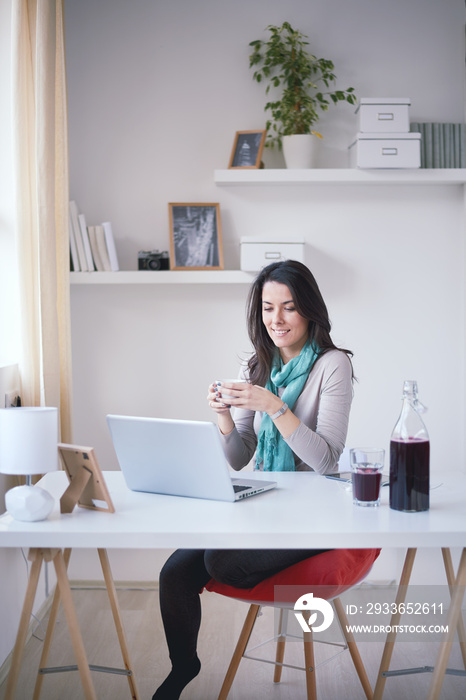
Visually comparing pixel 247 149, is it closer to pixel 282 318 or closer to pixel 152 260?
pixel 152 260

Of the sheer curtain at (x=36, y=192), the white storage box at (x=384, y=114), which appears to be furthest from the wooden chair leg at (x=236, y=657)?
the white storage box at (x=384, y=114)

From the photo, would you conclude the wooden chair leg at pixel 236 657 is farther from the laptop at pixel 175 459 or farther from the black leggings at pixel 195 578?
the laptop at pixel 175 459

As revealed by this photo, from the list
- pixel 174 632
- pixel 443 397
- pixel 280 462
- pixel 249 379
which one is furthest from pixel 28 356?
pixel 443 397

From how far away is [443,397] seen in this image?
346cm

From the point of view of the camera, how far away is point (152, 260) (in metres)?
3.32

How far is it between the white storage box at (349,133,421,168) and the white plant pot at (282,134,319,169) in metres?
0.20

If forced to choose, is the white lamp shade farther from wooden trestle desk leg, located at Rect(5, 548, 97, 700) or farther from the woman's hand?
the woman's hand

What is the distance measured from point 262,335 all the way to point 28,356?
2.62ft

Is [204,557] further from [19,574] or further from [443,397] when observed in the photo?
[443,397]

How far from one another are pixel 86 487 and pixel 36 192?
1328 millimetres

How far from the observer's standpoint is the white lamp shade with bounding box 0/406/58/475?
5.29 ft

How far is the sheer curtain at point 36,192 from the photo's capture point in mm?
2508

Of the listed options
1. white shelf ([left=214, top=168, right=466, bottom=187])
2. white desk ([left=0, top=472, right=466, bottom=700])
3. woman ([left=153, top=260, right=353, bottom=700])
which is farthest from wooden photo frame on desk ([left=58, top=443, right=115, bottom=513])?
white shelf ([left=214, top=168, right=466, bottom=187])

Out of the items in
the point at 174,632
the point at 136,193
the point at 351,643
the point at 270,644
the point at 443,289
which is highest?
the point at 136,193
